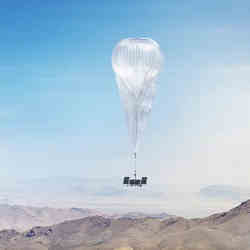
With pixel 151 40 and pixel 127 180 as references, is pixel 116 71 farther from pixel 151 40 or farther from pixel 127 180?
pixel 127 180

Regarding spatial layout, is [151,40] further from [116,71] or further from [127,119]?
[127,119]

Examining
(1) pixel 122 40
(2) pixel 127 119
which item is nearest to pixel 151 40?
(1) pixel 122 40

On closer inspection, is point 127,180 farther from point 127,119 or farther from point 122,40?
point 122,40

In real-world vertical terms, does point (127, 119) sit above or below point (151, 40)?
below

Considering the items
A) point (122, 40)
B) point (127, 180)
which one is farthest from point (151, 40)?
point (127, 180)

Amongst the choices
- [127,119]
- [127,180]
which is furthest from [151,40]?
[127,180]

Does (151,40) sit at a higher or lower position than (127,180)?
higher

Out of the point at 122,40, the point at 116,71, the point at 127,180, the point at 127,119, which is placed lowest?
the point at 127,180
